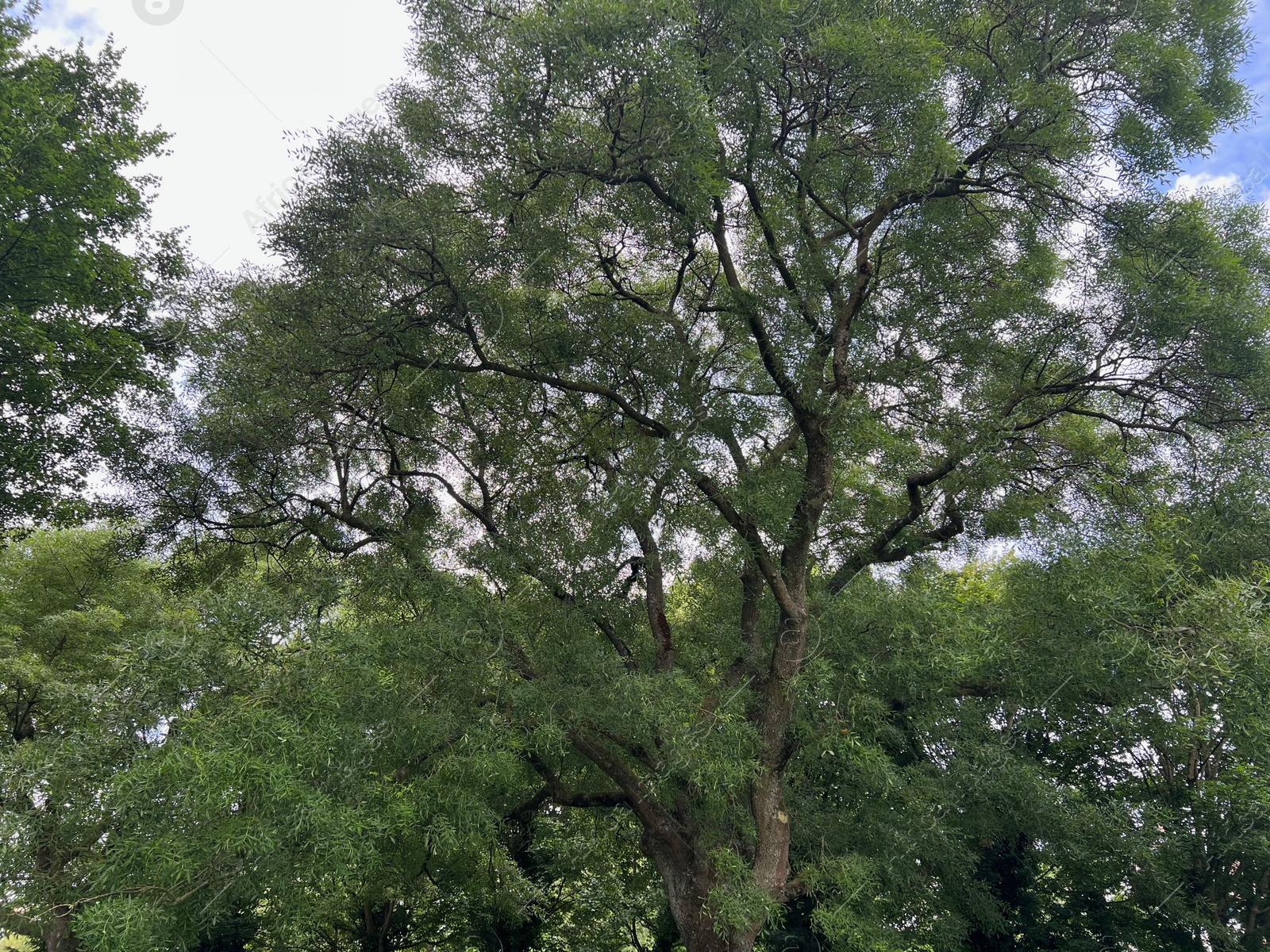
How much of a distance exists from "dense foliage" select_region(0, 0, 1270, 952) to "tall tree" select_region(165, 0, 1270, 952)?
0.17 ft

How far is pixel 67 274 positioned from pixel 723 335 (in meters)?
7.36

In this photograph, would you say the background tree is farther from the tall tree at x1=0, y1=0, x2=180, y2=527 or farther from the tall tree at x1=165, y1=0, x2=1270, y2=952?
the tall tree at x1=0, y1=0, x2=180, y2=527

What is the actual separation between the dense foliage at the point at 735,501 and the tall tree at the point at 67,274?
1094 mm

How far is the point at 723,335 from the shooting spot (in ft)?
27.8

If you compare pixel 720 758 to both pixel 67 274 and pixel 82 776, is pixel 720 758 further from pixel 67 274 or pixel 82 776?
pixel 67 274

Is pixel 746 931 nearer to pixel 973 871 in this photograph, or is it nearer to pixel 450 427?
pixel 973 871

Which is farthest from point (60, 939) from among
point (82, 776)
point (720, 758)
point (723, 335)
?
point (723, 335)

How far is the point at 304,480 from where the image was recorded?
27.6 ft

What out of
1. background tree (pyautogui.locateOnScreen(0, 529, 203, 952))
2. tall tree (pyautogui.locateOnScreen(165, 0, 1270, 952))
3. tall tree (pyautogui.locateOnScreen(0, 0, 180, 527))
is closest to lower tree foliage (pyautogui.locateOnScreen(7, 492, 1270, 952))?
background tree (pyautogui.locateOnScreen(0, 529, 203, 952))

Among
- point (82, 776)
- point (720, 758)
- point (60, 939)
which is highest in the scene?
point (720, 758)

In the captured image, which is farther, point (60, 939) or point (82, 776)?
point (60, 939)

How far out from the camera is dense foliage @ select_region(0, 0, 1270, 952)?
17.7ft

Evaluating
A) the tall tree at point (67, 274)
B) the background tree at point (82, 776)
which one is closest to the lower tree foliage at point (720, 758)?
the background tree at point (82, 776)

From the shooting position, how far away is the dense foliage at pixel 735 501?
541 centimetres
